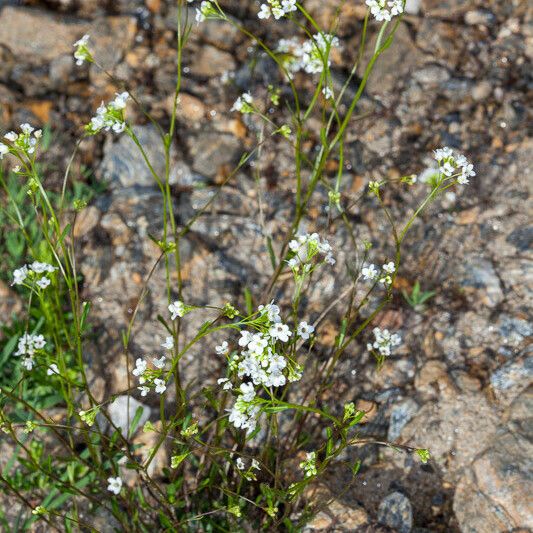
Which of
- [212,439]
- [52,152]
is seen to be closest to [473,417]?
[212,439]

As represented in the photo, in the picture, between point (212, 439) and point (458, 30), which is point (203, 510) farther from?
point (458, 30)

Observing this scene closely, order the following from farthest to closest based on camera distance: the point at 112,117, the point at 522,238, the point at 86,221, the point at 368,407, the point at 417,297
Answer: the point at 86,221
the point at 522,238
the point at 417,297
the point at 368,407
the point at 112,117

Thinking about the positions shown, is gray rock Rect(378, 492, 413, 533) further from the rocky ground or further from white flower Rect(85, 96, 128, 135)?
white flower Rect(85, 96, 128, 135)

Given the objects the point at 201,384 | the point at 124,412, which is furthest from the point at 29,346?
the point at 201,384

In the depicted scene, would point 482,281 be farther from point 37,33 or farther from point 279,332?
point 37,33

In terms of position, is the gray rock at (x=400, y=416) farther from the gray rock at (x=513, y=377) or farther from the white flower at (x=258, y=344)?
the white flower at (x=258, y=344)

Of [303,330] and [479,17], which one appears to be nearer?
[303,330]

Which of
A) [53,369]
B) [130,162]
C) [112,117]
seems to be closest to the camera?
[112,117]
